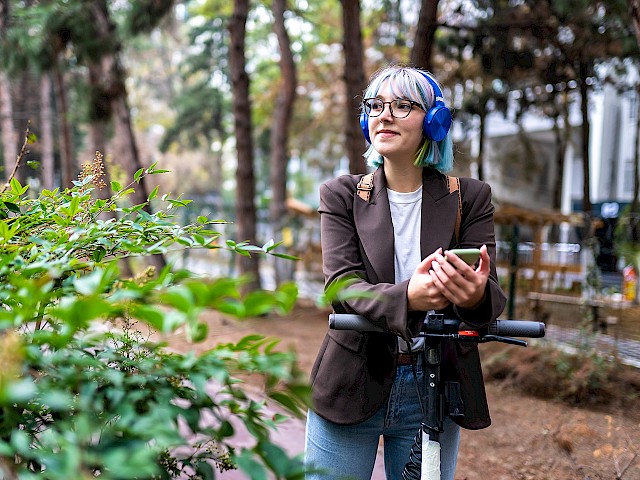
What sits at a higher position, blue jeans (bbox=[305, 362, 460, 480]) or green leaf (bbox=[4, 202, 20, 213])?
green leaf (bbox=[4, 202, 20, 213])

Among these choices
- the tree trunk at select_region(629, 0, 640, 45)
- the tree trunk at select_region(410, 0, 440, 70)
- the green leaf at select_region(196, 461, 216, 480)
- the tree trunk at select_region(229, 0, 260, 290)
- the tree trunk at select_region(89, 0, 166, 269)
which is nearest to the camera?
the green leaf at select_region(196, 461, 216, 480)

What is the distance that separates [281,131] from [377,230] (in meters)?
13.6

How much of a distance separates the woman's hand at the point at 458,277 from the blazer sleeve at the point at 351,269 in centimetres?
12

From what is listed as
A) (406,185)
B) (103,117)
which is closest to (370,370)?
(406,185)

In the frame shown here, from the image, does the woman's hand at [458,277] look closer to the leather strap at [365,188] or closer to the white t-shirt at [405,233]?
the white t-shirt at [405,233]

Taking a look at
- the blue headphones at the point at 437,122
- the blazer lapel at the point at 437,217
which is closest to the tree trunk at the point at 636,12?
the blue headphones at the point at 437,122

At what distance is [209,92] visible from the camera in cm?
2847

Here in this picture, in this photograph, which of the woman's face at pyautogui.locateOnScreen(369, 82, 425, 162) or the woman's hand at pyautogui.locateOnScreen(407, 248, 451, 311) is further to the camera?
the woman's face at pyautogui.locateOnScreen(369, 82, 425, 162)

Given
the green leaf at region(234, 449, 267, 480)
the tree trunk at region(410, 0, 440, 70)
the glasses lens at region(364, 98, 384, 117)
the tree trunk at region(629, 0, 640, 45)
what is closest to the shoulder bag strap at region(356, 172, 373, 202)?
the glasses lens at region(364, 98, 384, 117)

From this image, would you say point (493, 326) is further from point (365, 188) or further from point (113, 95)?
point (113, 95)

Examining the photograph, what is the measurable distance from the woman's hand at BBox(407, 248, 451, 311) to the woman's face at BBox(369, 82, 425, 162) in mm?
485

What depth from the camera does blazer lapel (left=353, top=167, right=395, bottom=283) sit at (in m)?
2.01

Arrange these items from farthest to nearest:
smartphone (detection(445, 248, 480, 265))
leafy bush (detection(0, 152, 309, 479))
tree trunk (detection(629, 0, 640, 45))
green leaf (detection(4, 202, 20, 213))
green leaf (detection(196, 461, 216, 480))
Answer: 1. tree trunk (detection(629, 0, 640, 45))
2. green leaf (detection(4, 202, 20, 213))
3. smartphone (detection(445, 248, 480, 265))
4. green leaf (detection(196, 461, 216, 480))
5. leafy bush (detection(0, 152, 309, 479))

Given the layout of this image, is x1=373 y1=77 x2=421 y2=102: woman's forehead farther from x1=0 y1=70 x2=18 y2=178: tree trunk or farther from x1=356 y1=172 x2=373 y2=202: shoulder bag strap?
x1=0 y1=70 x2=18 y2=178: tree trunk
